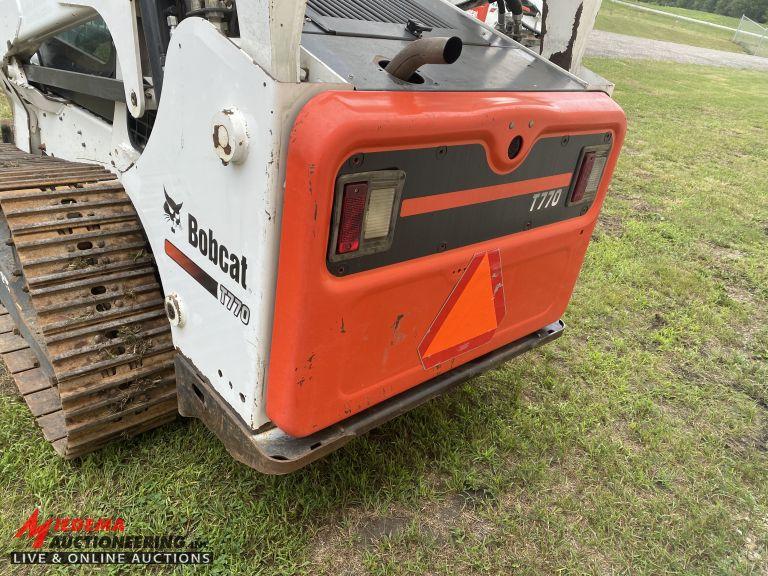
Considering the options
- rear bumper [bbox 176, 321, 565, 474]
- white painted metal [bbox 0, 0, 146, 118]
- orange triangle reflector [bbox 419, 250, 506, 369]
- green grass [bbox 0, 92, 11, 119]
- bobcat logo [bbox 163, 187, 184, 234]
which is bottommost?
green grass [bbox 0, 92, 11, 119]

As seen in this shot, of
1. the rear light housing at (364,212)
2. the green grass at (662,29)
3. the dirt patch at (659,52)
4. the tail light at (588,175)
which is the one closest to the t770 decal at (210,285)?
the rear light housing at (364,212)

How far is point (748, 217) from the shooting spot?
5.84m

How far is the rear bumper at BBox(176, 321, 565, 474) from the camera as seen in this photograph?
1.61m

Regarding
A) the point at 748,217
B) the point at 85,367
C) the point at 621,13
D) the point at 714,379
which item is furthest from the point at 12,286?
the point at 621,13

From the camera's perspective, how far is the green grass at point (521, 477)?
204 centimetres

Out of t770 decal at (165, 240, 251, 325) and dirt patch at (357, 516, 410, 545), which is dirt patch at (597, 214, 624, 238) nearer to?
dirt patch at (357, 516, 410, 545)

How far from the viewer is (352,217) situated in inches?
55.7

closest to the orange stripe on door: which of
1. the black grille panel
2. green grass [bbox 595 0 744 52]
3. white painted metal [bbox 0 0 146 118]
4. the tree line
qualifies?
the black grille panel

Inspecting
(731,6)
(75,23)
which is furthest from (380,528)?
(731,6)

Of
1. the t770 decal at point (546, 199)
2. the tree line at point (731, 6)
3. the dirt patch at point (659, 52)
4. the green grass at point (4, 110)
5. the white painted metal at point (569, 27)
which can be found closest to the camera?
the t770 decal at point (546, 199)

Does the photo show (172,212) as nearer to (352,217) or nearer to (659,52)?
(352,217)

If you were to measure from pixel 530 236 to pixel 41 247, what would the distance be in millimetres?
1630

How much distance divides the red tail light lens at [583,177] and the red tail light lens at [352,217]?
40.5 inches

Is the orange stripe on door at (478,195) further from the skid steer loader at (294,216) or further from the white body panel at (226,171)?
the white body panel at (226,171)
